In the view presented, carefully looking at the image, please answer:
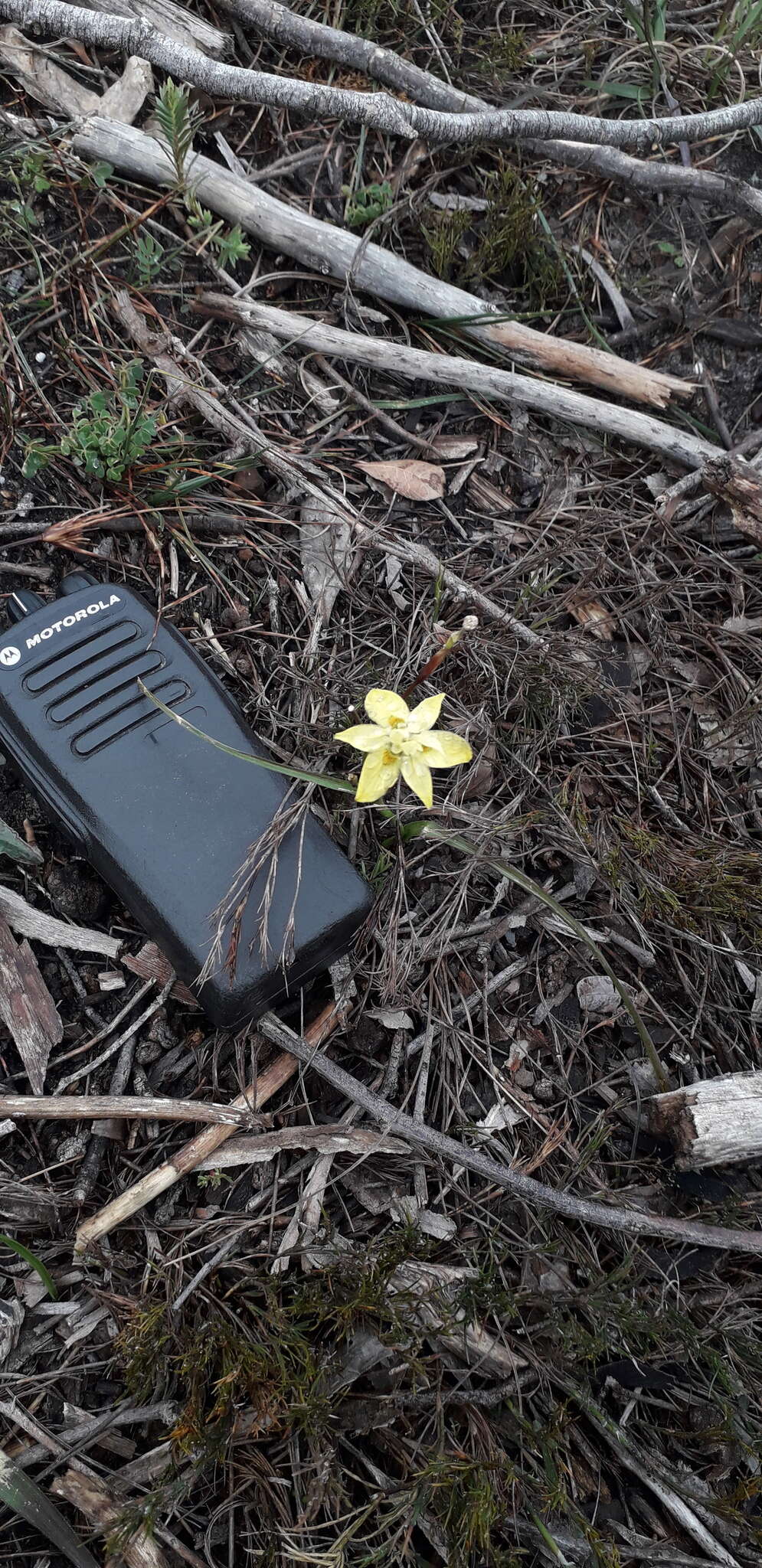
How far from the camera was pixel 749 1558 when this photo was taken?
79.0 inches

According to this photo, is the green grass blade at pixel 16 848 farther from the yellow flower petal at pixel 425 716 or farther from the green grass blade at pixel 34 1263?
the yellow flower petal at pixel 425 716

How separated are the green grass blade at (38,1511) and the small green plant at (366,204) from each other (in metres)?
3.07

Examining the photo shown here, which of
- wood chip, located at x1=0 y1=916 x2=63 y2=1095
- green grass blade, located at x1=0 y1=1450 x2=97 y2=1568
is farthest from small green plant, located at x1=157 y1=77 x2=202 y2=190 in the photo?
green grass blade, located at x1=0 y1=1450 x2=97 y2=1568

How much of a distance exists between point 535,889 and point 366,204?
204 centimetres

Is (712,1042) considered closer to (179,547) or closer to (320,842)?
(320,842)

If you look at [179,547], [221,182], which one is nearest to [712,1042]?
[179,547]

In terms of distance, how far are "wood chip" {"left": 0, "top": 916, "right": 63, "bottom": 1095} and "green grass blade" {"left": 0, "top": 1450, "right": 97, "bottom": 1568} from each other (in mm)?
709

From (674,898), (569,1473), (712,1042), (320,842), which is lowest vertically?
(569,1473)

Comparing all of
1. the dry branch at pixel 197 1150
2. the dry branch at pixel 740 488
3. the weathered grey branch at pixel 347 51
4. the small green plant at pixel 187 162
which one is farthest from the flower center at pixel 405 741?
the weathered grey branch at pixel 347 51

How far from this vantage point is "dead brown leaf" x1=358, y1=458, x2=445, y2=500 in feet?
8.38

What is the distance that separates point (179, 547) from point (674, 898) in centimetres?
152

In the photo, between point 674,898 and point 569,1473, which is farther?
point 674,898

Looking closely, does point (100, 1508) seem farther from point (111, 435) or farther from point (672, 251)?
point (672, 251)

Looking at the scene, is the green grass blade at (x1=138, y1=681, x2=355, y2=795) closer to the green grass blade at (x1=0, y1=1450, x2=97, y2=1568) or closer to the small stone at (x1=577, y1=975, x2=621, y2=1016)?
the small stone at (x1=577, y1=975, x2=621, y2=1016)
